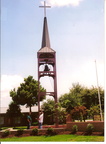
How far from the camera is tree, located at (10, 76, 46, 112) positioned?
79.2ft

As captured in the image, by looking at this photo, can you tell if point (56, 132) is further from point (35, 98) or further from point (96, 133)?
point (35, 98)


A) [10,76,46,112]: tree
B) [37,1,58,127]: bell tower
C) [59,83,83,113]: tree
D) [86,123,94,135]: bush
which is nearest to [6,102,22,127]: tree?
[10,76,46,112]: tree

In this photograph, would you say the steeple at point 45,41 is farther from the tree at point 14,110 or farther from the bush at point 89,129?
the tree at point 14,110

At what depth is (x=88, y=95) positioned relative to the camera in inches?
1077

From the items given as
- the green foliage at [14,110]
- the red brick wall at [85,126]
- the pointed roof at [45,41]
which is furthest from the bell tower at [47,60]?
the green foliage at [14,110]

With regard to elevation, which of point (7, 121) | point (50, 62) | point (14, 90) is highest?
point (50, 62)

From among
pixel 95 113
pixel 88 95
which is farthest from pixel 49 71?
pixel 88 95

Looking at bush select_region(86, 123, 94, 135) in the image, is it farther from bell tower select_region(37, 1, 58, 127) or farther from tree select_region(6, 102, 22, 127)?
tree select_region(6, 102, 22, 127)

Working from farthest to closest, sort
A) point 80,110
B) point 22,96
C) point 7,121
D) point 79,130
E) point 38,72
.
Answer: point 7,121 → point 22,96 → point 38,72 → point 80,110 → point 79,130

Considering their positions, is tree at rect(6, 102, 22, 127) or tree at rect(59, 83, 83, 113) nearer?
tree at rect(59, 83, 83, 113)

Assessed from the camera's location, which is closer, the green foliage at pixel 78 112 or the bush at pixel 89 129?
the bush at pixel 89 129

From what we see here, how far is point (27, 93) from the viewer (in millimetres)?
24047

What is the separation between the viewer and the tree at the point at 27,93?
24141 mm

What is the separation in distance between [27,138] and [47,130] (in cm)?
128
